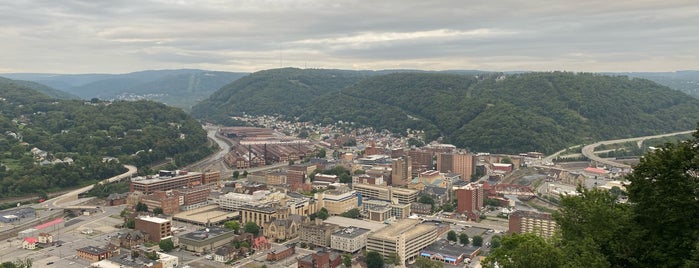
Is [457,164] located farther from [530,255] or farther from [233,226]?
[530,255]

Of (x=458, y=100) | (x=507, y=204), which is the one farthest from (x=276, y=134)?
(x=507, y=204)

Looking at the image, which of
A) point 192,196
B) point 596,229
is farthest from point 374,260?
point 192,196

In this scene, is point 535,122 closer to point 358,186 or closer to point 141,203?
point 358,186

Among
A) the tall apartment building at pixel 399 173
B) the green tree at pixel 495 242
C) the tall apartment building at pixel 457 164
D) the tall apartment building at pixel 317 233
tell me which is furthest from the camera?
the tall apartment building at pixel 457 164

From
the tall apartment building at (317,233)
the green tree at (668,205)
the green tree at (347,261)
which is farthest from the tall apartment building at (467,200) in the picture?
the green tree at (668,205)

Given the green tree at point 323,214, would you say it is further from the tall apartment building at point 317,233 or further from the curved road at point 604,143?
the curved road at point 604,143

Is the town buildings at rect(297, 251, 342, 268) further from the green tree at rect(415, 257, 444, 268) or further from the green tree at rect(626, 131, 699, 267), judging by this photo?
the green tree at rect(626, 131, 699, 267)
